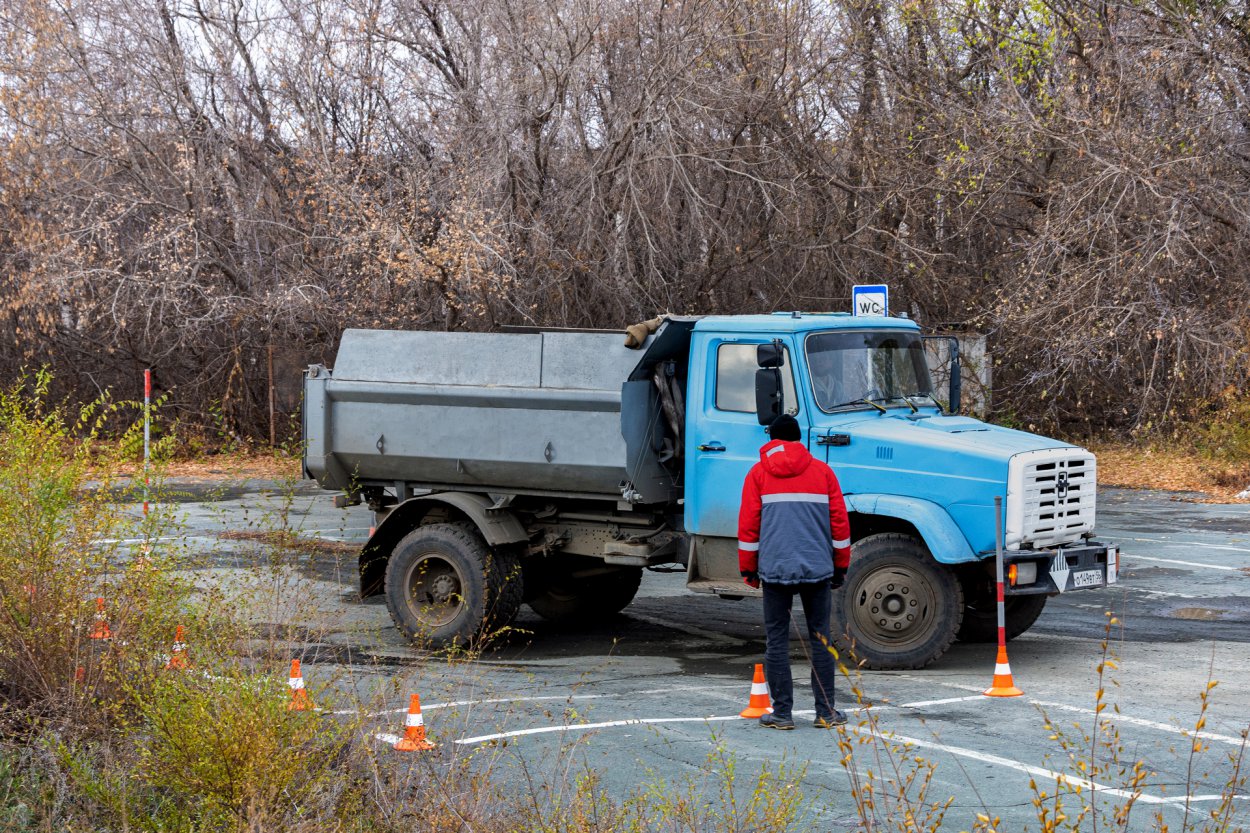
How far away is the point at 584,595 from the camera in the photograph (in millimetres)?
12617

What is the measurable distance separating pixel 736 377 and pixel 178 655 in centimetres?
479

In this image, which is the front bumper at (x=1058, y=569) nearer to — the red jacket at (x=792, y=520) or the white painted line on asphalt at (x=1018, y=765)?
the red jacket at (x=792, y=520)

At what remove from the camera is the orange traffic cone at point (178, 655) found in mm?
6949

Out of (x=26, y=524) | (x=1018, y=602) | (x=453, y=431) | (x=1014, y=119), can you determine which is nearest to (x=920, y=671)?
(x=1018, y=602)

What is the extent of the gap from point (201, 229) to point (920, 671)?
20.3 meters

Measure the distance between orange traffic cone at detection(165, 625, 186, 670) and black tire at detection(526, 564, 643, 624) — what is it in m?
4.93

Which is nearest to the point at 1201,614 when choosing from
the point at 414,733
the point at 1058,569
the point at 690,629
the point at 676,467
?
the point at 1058,569

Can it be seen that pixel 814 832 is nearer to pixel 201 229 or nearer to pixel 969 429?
pixel 969 429

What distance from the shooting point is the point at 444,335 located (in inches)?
446

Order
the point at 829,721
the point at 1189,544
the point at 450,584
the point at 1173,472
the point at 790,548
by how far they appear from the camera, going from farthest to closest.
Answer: the point at 1173,472 → the point at 1189,544 → the point at 450,584 → the point at 790,548 → the point at 829,721

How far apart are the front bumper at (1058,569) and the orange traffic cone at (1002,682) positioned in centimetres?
56

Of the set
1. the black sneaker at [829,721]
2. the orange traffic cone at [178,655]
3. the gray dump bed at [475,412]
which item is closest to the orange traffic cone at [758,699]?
the black sneaker at [829,721]

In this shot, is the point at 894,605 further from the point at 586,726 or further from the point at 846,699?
the point at 586,726

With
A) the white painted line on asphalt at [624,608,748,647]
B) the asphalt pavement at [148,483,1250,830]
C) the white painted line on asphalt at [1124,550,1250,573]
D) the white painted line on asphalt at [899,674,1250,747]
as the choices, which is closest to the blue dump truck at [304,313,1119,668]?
the asphalt pavement at [148,483,1250,830]
